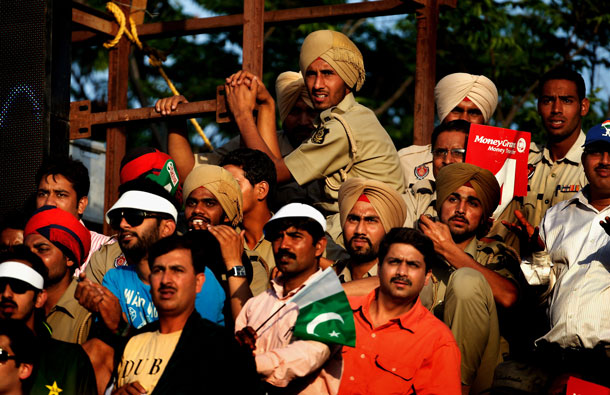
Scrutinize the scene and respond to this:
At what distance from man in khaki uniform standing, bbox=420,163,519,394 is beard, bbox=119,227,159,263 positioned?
62.7 inches

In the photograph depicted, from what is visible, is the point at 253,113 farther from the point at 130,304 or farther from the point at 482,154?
the point at 130,304

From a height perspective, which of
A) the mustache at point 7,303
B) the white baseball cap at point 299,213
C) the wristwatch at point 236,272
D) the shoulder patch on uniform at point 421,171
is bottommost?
the mustache at point 7,303

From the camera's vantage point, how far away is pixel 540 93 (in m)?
8.00

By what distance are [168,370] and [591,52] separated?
11552 mm

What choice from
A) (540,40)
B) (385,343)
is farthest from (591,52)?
(385,343)

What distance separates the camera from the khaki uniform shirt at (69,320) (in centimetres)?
637

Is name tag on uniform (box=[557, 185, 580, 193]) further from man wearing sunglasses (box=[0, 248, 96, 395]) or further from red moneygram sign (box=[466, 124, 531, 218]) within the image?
man wearing sunglasses (box=[0, 248, 96, 395])

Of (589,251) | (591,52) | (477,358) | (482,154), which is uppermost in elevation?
(591,52)

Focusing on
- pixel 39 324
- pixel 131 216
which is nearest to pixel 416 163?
pixel 131 216

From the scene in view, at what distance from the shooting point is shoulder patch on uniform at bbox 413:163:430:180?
812 cm

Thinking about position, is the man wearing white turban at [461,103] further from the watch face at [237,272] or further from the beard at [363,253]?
the watch face at [237,272]

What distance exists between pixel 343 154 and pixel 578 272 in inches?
76.3

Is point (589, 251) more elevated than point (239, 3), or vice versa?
point (239, 3)

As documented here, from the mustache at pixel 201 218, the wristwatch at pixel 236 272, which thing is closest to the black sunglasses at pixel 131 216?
the mustache at pixel 201 218
